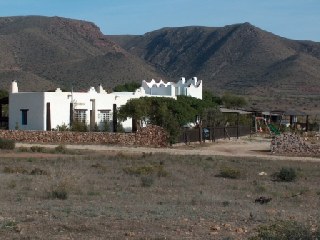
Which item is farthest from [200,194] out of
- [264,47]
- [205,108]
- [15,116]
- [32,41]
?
[264,47]

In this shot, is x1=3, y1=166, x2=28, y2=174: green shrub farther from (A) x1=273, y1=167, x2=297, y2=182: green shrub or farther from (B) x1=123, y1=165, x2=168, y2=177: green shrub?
(A) x1=273, y1=167, x2=297, y2=182: green shrub

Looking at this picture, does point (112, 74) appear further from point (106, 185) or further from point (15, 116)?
point (106, 185)

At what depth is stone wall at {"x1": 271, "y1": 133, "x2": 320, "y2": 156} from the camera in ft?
166

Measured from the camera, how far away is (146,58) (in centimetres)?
19675

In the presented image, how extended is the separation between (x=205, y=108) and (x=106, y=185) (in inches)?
1864

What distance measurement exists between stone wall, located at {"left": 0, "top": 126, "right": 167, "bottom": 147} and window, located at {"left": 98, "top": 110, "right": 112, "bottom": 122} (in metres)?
10.6

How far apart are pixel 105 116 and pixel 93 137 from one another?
1133 cm

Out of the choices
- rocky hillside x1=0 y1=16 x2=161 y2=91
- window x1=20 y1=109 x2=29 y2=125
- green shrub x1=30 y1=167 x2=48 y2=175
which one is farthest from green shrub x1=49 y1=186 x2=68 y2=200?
rocky hillside x1=0 y1=16 x2=161 y2=91

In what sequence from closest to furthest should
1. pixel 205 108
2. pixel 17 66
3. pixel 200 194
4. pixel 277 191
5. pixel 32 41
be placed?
1. pixel 200 194
2. pixel 277 191
3. pixel 205 108
4. pixel 17 66
5. pixel 32 41

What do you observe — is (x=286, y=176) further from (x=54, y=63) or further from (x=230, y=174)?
(x=54, y=63)

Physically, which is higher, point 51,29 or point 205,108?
point 51,29

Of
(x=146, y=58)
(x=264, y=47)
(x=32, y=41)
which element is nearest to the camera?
(x=32, y=41)

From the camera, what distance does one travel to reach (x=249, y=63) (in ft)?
506

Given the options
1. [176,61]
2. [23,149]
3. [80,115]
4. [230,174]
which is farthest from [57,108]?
[176,61]
